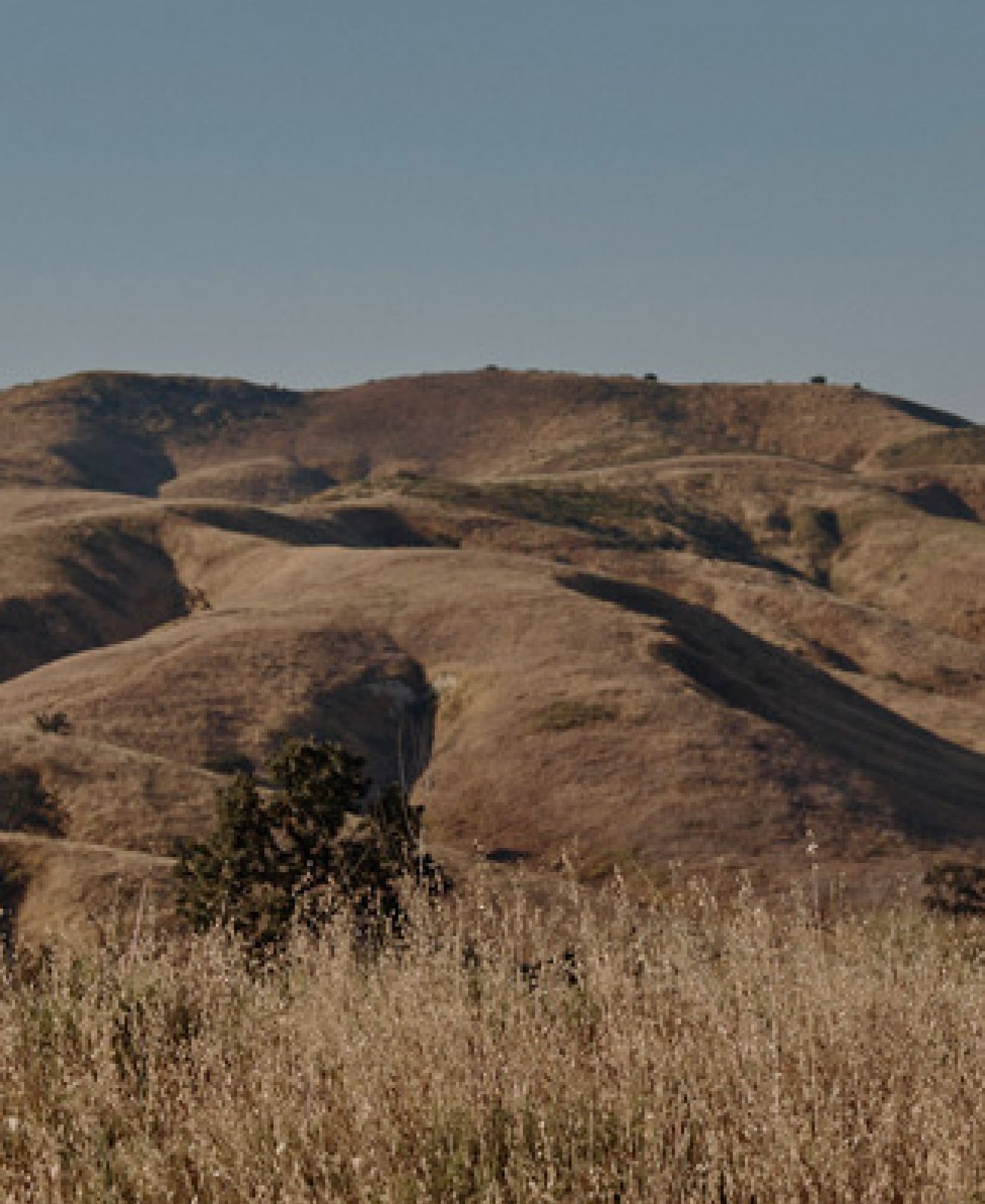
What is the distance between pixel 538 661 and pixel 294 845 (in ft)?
88.0

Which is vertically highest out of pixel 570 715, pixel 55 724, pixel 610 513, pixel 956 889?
pixel 610 513

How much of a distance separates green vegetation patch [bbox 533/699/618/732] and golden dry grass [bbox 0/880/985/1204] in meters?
36.2

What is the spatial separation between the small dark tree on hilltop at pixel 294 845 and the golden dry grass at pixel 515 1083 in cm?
1309

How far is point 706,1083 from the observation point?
605 cm

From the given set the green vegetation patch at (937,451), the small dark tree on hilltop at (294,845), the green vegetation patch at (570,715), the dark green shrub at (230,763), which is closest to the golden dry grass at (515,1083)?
the small dark tree on hilltop at (294,845)

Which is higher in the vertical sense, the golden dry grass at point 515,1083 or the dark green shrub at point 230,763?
the golden dry grass at point 515,1083

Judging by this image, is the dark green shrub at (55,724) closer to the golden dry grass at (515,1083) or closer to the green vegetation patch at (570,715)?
the green vegetation patch at (570,715)

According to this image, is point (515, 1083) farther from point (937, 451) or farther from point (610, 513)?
point (937, 451)

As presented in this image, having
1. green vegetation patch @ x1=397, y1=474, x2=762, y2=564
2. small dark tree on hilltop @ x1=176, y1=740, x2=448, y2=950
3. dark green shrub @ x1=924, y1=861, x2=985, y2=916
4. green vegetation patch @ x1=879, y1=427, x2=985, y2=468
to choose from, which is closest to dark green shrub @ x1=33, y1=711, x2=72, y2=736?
small dark tree on hilltop @ x1=176, y1=740, x2=448, y2=950

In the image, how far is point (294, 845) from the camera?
76.9ft

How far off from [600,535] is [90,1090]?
88.2m

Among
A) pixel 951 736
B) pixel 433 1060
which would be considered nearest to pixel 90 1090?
pixel 433 1060

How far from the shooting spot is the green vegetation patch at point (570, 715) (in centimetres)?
4456

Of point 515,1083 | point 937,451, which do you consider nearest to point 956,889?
point 515,1083
